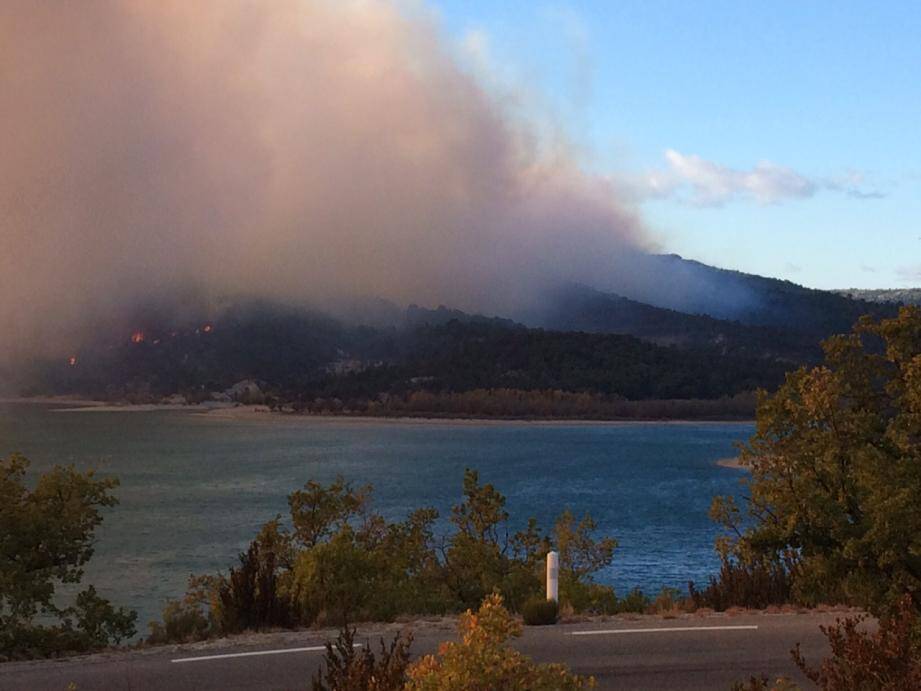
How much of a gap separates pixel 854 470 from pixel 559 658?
388 cm

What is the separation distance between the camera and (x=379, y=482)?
9594cm

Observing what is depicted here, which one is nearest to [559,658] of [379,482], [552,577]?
[552,577]

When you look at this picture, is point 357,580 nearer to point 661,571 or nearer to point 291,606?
point 291,606

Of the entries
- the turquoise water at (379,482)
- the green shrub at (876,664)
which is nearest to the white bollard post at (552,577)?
the green shrub at (876,664)

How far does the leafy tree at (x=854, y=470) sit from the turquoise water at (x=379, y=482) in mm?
12761

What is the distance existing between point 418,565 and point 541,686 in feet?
63.6

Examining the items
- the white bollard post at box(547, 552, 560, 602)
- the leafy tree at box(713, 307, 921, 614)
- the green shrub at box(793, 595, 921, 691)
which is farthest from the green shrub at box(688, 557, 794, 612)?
the green shrub at box(793, 595, 921, 691)

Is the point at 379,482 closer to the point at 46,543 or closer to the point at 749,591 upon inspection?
the point at 46,543

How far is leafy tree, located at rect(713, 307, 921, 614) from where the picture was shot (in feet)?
32.6

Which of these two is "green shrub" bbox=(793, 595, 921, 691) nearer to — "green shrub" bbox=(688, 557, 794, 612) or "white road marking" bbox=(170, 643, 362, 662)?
"white road marking" bbox=(170, 643, 362, 662)

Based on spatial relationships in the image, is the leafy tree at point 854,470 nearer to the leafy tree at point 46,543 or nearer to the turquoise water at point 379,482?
the leafy tree at point 46,543

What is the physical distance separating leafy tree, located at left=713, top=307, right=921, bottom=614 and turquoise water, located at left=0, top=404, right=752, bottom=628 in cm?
1276

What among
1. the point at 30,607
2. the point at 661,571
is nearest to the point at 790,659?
→ the point at 30,607

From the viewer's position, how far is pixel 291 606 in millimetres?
14391
